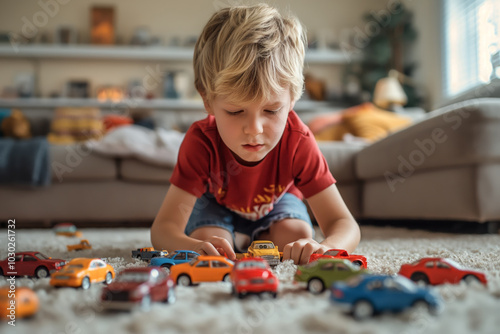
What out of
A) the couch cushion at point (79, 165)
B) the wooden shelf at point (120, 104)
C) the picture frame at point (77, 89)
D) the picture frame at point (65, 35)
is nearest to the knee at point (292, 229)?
the couch cushion at point (79, 165)

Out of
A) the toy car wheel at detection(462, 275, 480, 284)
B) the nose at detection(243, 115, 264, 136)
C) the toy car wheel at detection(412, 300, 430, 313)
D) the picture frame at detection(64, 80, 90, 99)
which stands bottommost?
the toy car wheel at detection(462, 275, 480, 284)

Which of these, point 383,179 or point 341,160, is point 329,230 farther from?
point 341,160

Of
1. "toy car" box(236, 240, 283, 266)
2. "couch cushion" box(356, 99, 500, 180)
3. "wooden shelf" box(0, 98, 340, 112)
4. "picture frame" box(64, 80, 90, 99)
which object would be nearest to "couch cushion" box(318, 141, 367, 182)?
"couch cushion" box(356, 99, 500, 180)

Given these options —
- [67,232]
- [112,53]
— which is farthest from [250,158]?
[112,53]

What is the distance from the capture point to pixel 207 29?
→ 1.01 metres

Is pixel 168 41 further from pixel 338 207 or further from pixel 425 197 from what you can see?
pixel 338 207

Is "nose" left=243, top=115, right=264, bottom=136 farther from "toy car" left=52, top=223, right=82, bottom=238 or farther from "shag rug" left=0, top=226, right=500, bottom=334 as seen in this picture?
"toy car" left=52, top=223, right=82, bottom=238

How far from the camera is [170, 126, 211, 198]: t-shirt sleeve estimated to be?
3.47 ft

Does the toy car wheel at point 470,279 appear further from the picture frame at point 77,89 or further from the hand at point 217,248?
the picture frame at point 77,89

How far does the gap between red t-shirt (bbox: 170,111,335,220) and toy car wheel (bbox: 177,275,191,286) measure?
454 mm

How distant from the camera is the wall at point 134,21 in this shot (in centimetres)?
404

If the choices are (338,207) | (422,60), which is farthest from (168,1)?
(338,207)

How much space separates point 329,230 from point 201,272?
0.46 metres

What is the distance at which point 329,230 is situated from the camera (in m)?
0.99
